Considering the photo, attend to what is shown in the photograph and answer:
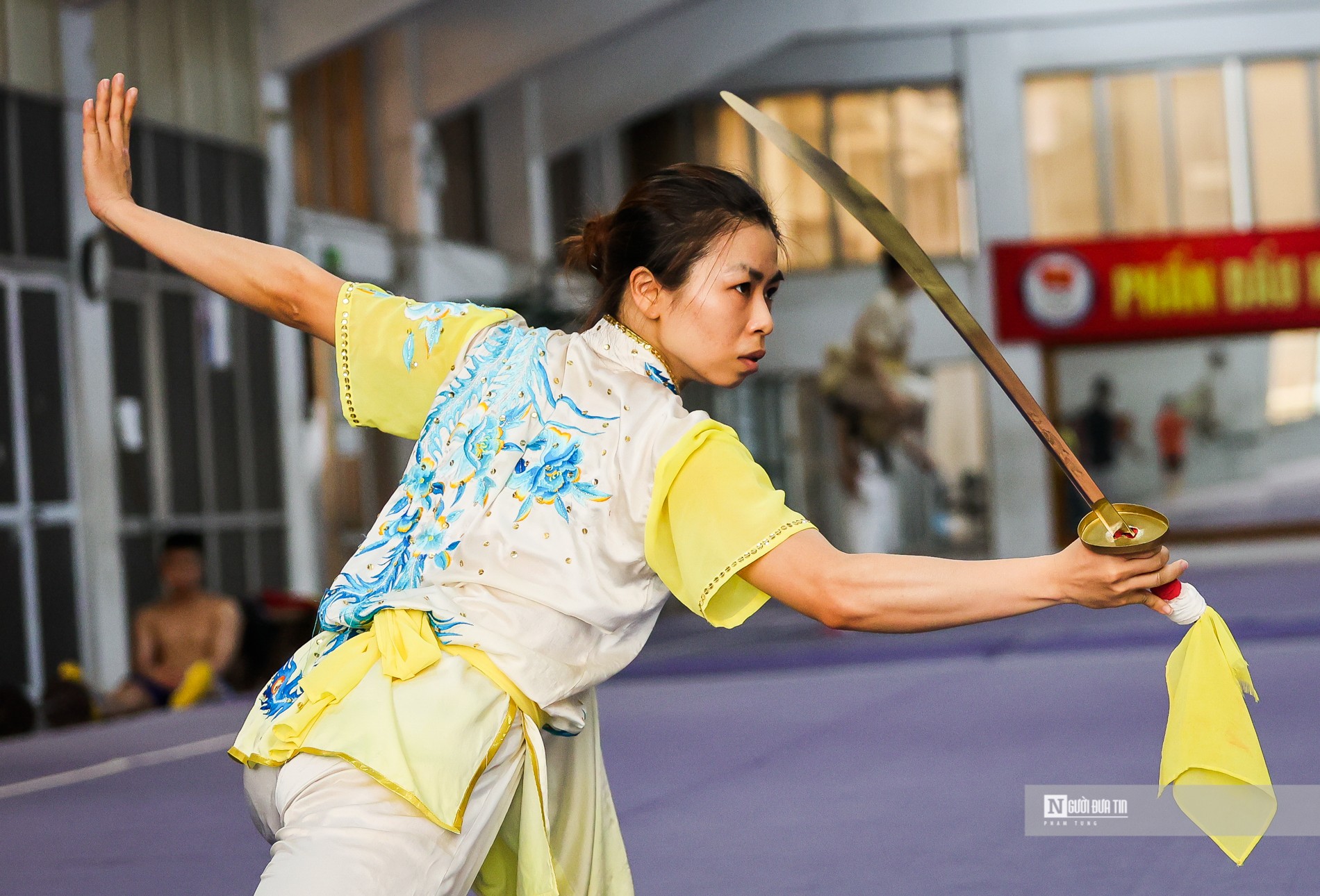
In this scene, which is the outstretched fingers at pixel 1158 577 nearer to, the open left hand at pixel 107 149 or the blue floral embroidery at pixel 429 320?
the blue floral embroidery at pixel 429 320

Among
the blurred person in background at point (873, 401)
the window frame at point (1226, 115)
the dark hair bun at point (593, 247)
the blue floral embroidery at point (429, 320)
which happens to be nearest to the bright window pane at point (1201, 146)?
the window frame at point (1226, 115)

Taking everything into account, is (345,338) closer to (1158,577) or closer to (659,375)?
(659,375)

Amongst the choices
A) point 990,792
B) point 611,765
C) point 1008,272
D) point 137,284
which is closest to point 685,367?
point 990,792

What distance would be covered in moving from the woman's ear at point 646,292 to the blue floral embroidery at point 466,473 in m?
0.12

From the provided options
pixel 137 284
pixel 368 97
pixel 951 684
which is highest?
pixel 368 97

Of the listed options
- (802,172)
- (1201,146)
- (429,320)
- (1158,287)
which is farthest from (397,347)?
(1201,146)

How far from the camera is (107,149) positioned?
198cm

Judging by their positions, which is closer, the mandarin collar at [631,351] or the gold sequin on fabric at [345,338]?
the mandarin collar at [631,351]

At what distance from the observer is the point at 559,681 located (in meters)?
1.65

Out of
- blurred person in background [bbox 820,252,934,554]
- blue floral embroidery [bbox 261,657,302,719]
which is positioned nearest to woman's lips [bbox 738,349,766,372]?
blue floral embroidery [bbox 261,657,302,719]

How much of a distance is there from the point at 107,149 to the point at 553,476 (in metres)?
0.77

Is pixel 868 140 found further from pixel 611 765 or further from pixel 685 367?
pixel 685 367

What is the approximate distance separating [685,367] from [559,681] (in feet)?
1.22

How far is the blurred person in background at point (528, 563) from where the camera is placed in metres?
1.50
